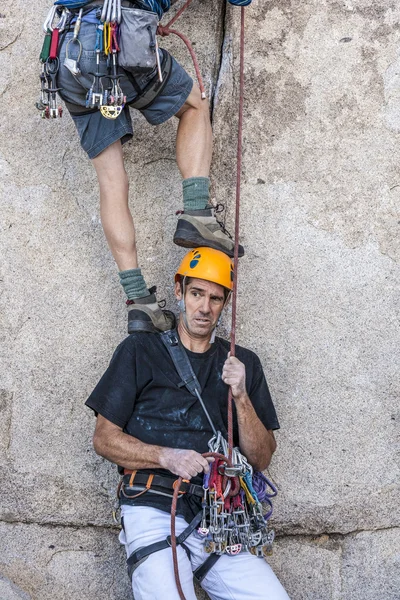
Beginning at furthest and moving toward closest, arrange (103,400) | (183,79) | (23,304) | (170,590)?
(23,304) → (183,79) → (103,400) → (170,590)

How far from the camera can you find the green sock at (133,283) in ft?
12.6

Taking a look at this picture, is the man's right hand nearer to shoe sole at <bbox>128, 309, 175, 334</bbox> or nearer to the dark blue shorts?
shoe sole at <bbox>128, 309, 175, 334</bbox>

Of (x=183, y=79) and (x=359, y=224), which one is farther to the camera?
(x=359, y=224)

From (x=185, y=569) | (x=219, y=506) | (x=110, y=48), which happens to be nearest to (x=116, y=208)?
(x=110, y=48)

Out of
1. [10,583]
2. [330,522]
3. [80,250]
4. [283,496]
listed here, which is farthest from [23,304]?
[330,522]

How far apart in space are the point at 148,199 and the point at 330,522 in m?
1.80

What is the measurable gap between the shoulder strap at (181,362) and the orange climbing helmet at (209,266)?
0.30 m

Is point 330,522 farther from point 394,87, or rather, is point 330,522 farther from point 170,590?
point 394,87

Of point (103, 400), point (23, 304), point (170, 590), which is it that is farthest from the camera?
point (23, 304)

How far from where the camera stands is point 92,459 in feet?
13.3

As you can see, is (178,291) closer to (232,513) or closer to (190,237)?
(190,237)

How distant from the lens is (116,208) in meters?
3.84

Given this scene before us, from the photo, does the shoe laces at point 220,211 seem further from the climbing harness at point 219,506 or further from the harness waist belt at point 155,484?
the harness waist belt at point 155,484

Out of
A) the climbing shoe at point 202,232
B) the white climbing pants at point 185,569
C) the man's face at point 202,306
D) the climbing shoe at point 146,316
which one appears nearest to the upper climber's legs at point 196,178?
the climbing shoe at point 202,232
